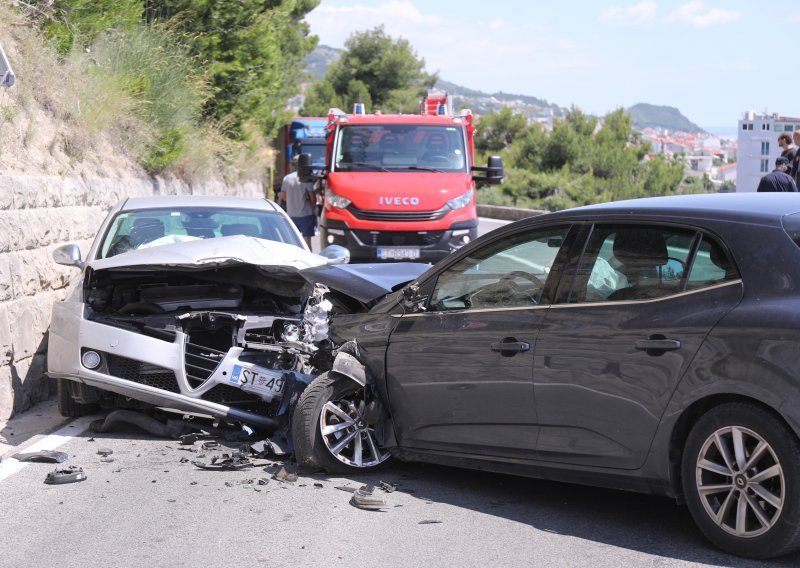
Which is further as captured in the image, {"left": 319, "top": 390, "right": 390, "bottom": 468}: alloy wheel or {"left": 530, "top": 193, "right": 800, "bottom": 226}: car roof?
{"left": 319, "top": 390, "right": 390, "bottom": 468}: alloy wheel

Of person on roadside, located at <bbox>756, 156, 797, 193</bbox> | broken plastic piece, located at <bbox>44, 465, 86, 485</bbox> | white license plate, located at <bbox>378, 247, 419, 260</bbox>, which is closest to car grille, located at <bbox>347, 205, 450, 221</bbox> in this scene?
white license plate, located at <bbox>378, 247, 419, 260</bbox>

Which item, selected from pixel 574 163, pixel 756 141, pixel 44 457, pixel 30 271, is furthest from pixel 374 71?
pixel 44 457

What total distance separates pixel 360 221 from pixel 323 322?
8522mm

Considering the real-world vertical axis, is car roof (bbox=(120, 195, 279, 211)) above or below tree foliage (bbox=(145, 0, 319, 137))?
below

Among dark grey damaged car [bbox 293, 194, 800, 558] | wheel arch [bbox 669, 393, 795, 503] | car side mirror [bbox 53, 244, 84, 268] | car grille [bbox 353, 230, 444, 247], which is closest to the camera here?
dark grey damaged car [bbox 293, 194, 800, 558]

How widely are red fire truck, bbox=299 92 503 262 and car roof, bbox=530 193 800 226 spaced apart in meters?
9.91

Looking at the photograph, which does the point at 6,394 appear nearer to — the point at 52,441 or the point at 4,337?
the point at 4,337

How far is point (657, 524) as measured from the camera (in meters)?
5.29

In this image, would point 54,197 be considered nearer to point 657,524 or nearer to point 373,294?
point 373,294

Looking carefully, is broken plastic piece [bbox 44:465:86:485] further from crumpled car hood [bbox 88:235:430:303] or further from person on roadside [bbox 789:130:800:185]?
person on roadside [bbox 789:130:800:185]

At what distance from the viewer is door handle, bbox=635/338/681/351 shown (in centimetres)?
483

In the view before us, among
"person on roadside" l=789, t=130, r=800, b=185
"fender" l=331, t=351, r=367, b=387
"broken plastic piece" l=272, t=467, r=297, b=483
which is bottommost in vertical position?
"broken plastic piece" l=272, t=467, r=297, b=483

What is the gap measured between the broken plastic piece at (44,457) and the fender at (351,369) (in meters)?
1.91

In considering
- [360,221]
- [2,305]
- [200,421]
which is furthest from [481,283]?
[360,221]
